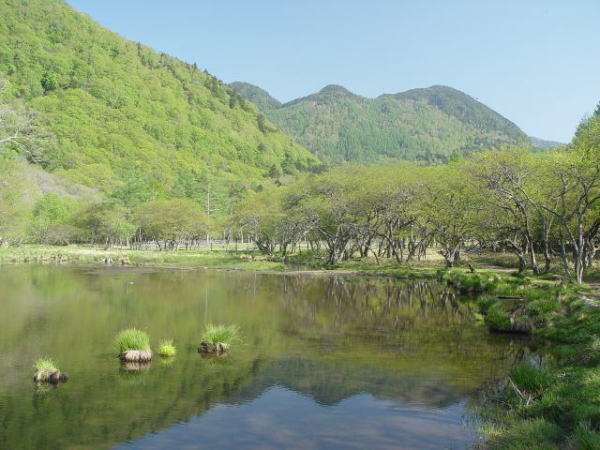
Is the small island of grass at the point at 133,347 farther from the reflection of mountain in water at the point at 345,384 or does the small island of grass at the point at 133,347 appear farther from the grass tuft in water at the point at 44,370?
the reflection of mountain in water at the point at 345,384

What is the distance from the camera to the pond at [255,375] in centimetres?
1758

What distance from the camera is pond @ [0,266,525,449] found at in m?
17.6

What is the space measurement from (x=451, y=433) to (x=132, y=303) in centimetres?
3210

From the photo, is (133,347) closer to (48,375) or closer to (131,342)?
(131,342)

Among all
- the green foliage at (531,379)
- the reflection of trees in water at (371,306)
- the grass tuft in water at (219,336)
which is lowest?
the reflection of trees in water at (371,306)

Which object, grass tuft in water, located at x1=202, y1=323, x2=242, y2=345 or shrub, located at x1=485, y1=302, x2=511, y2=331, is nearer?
grass tuft in water, located at x1=202, y1=323, x2=242, y2=345

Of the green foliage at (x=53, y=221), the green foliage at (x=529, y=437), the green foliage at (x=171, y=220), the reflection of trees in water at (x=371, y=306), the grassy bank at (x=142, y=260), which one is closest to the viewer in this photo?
the green foliage at (x=529, y=437)

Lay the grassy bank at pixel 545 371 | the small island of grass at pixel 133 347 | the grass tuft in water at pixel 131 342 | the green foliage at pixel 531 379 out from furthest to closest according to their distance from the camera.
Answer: the grass tuft in water at pixel 131 342 → the small island of grass at pixel 133 347 → the green foliage at pixel 531 379 → the grassy bank at pixel 545 371

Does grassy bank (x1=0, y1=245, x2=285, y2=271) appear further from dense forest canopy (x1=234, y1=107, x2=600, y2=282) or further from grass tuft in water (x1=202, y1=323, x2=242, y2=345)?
grass tuft in water (x1=202, y1=323, x2=242, y2=345)

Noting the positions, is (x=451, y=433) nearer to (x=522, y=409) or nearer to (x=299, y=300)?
(x=522, y=409)

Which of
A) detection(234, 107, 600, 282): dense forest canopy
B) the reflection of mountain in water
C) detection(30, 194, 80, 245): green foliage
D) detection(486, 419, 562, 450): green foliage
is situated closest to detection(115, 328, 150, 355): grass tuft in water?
the reflection of mountain in water

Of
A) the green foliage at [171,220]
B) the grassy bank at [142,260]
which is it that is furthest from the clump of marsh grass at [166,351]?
the green foliage at [171,220]

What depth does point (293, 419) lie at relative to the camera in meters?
19.1

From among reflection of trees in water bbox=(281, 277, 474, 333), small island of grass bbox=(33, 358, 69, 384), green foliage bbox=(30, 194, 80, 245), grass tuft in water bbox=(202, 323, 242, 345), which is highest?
green foliage bbox=(30, 194, 80, 245)
